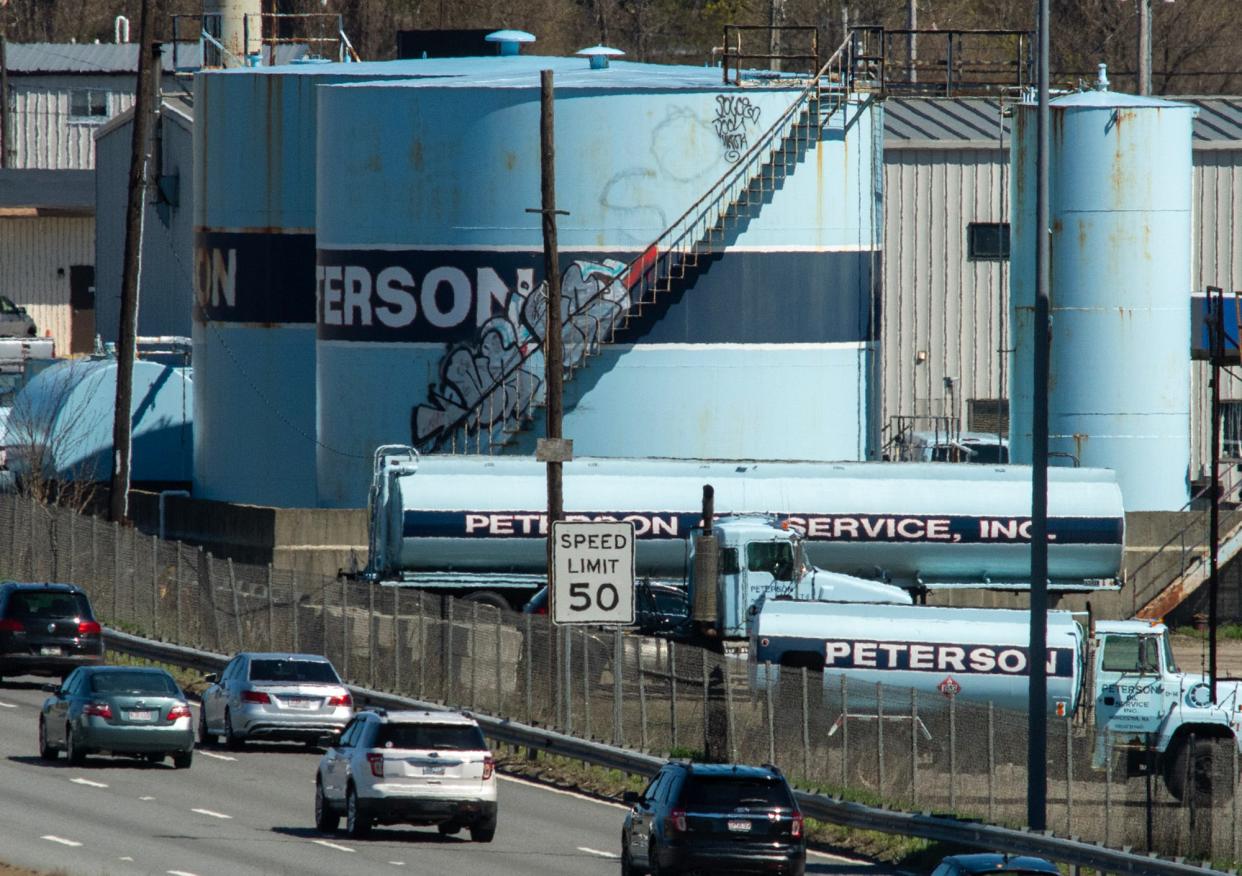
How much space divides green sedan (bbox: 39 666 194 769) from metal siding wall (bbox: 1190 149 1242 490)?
37.0m

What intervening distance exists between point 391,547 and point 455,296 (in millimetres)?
7216

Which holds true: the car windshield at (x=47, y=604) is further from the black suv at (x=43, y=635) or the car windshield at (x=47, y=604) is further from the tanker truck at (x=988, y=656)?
the tanker truck at (x=988, y=656)

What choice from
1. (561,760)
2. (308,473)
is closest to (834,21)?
(308,473)

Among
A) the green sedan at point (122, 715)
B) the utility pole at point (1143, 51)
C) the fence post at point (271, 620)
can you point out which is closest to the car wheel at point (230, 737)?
the green sedan at point (122, 715)

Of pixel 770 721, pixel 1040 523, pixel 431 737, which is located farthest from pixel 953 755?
pixel 431 737

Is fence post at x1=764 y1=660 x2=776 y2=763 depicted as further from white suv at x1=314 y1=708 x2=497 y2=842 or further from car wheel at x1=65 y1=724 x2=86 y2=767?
car wheel at x1=65 y1=724 x2=86 y2=767

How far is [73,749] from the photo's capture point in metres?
31.8

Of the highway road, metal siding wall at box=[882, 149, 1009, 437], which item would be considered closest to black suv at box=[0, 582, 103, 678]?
the highway road

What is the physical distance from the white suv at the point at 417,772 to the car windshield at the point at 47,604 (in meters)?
13.3

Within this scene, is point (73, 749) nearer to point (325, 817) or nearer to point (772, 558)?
point (325, 817)

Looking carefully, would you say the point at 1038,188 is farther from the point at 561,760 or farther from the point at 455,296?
the point at 455,296

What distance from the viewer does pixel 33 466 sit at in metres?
56.6

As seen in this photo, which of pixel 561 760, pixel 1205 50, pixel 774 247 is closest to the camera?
pixel 561 760

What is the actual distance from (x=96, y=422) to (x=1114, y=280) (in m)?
24.6
